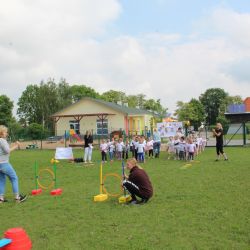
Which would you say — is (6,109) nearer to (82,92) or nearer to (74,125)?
(74,125)

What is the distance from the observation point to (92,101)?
165 ft

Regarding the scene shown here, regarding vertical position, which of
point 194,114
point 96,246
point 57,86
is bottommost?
point 96,246

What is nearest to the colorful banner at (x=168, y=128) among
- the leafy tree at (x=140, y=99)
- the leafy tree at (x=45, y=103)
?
the leafy tree at (x=45, y=103)

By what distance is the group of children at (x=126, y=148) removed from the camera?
19547 millimetres

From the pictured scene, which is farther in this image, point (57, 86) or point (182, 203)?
point (57, 86)

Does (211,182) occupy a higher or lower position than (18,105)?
lower

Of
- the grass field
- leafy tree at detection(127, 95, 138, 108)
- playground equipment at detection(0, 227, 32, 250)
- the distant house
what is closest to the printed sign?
the grass field

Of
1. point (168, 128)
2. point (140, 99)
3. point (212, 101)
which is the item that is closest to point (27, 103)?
point (140, 99)

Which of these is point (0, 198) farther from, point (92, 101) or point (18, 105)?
point (18, 105)

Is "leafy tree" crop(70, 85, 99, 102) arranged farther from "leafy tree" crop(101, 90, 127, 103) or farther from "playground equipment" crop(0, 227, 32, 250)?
"playground equipment" crop(0, 227, 32, 250)

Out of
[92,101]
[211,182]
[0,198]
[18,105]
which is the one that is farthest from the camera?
[18,105]

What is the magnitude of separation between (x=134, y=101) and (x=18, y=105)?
27438 millimetres

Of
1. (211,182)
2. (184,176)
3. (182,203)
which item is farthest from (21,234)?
(184,176)

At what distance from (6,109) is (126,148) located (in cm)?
4618
